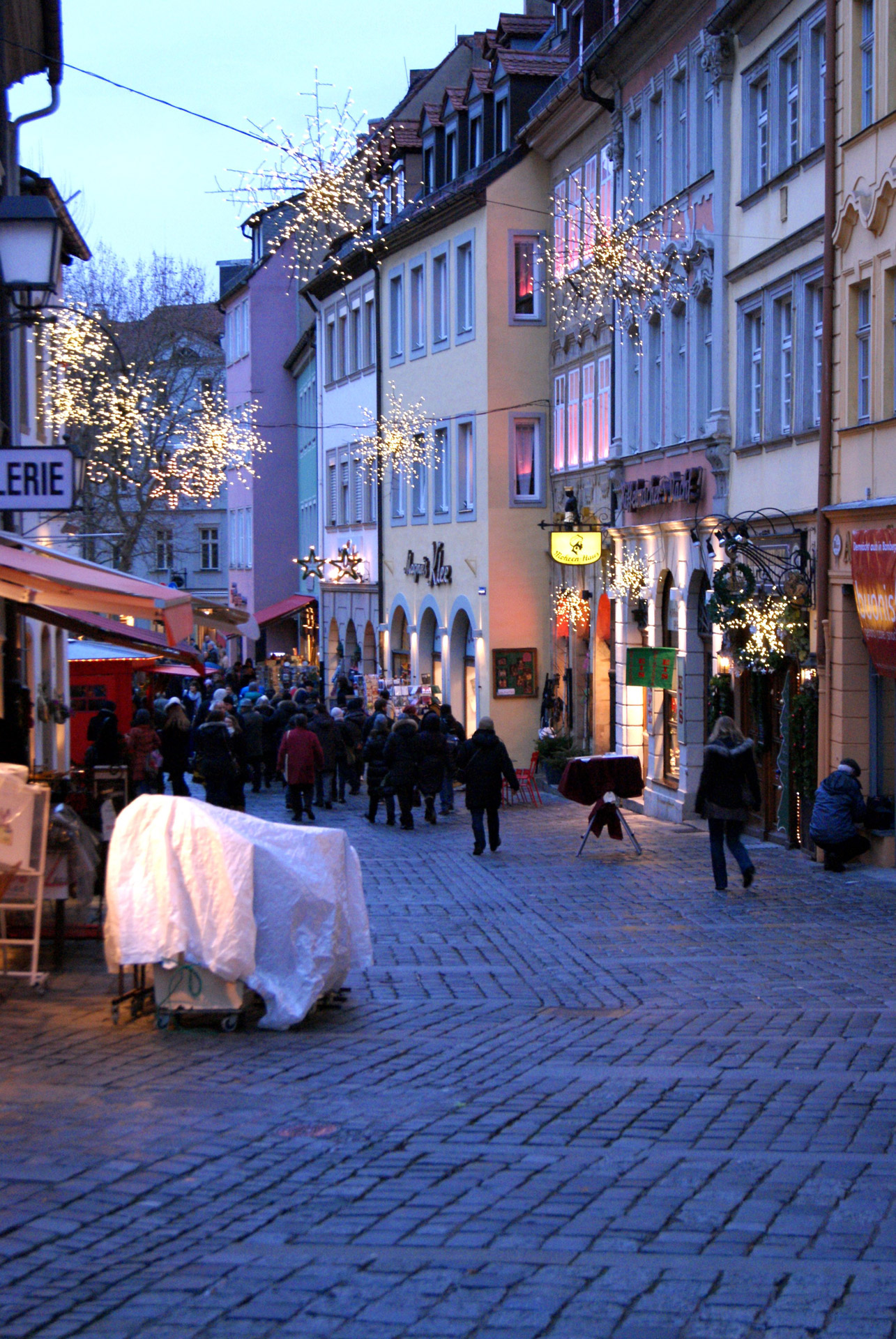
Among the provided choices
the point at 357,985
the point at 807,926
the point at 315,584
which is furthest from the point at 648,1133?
the point at 315,584

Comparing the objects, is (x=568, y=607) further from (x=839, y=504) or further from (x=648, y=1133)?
(x=648, y=1133)

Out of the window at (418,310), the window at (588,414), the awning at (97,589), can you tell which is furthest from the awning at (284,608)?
the awning at (97,589)

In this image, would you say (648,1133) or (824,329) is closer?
(648,1133)

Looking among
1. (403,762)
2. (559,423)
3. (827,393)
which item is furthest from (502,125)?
(827,393)

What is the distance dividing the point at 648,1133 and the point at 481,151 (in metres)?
32.6

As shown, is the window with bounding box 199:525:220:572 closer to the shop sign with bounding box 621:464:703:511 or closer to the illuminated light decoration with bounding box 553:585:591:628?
→ the illuminated light decoration with bounding box 553:585:591:628

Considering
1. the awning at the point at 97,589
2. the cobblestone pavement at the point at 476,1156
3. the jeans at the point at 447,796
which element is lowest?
the jeans at the point at 447,796

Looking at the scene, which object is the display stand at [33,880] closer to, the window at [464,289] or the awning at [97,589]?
the awning at [97,589]

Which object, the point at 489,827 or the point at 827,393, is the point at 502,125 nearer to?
the point at 827,393

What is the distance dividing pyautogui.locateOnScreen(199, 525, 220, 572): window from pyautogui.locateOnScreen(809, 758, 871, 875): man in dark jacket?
64.3 m

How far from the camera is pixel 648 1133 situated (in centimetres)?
777

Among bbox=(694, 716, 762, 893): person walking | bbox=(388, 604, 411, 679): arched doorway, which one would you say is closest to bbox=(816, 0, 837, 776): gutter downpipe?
bbox=(694, 716, 762, 893): person walking

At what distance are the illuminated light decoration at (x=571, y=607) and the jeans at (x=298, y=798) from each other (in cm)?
877

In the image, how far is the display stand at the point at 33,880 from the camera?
432 inches
